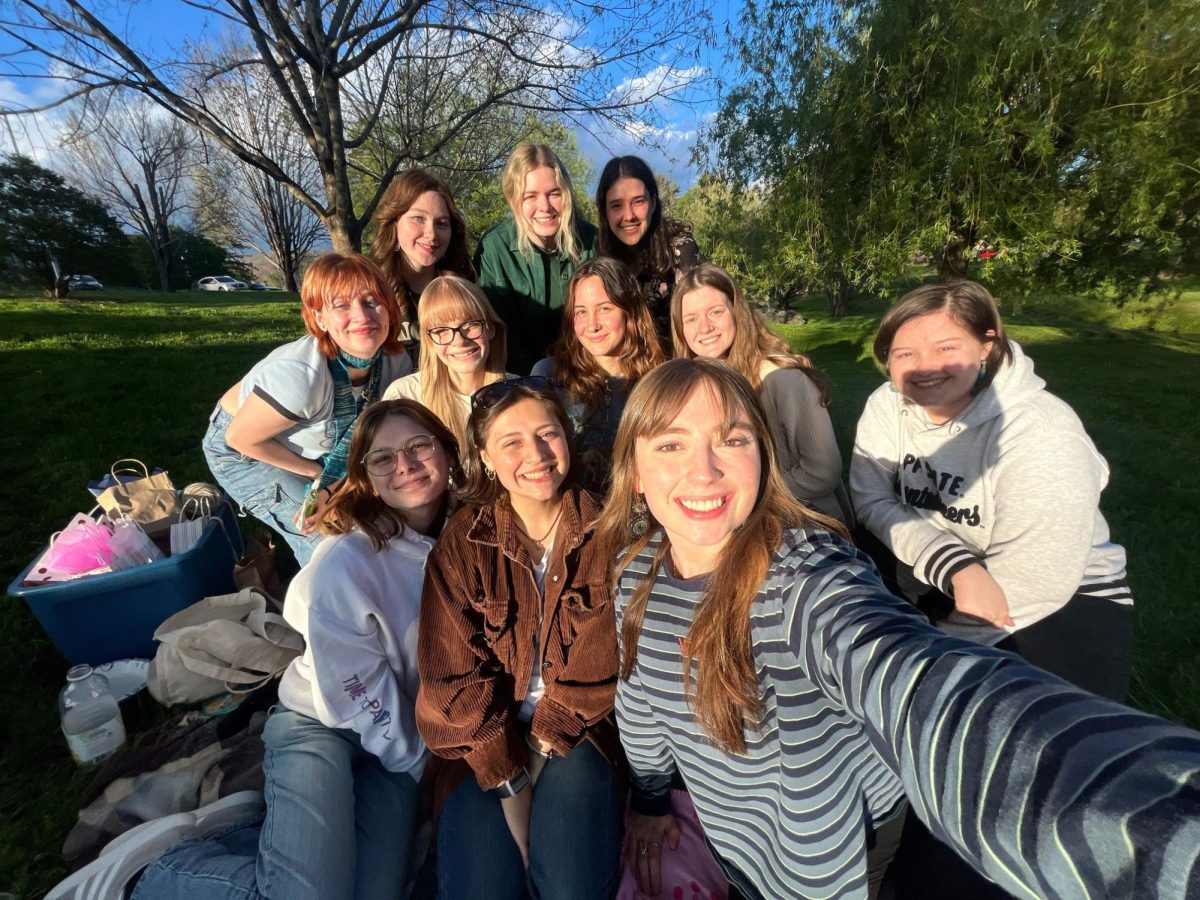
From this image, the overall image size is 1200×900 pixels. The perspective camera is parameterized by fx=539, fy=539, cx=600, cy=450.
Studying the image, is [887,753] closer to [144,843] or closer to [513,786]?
[513,786]

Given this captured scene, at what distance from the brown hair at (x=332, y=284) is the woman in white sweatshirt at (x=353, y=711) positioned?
0.94 m

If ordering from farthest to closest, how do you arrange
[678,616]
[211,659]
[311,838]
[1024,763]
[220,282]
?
[220,282] < [211,659] < [311,838] < [678,616] < [1024,763]

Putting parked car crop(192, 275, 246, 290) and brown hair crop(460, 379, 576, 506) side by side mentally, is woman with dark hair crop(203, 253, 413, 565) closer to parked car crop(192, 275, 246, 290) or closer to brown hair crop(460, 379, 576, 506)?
brown hair crop(460, 379, 576, 506)

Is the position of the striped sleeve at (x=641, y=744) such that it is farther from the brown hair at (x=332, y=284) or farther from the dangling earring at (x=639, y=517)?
the brown hair at (x=332, y=284)

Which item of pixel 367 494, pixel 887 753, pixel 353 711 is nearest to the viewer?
pixel 887 753

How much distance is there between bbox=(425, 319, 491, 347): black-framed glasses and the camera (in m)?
2.98

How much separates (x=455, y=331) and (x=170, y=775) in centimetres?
252

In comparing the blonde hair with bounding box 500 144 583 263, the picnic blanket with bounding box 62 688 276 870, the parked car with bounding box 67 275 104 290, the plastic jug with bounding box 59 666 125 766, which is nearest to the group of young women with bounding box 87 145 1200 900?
the picnic blanket with bounding box 62 688 276 870

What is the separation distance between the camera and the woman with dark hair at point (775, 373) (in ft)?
9.31

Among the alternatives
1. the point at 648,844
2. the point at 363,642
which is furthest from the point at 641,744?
the point at 363,642

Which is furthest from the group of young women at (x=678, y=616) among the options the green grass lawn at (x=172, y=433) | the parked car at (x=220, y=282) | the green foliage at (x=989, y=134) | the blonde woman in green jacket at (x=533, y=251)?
the parked car at (x=220, y=282)

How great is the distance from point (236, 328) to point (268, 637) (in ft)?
41.2

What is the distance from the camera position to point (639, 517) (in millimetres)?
1969

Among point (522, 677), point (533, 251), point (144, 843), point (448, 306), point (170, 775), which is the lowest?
point (170, 775)
